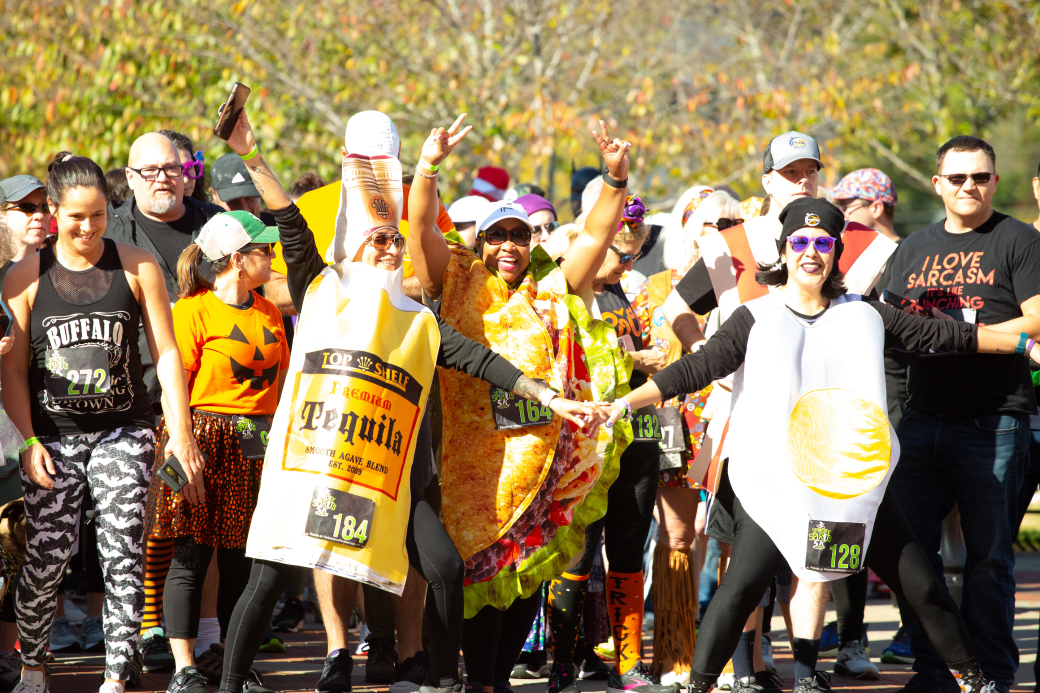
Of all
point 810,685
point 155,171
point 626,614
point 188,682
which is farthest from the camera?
point 155,171

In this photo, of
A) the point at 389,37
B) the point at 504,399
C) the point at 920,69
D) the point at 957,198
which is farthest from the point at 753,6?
the point at 504,399

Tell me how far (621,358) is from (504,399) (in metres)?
0.84

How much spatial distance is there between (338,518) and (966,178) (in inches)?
127

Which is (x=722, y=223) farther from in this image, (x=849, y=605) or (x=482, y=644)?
(x=482, y=644)

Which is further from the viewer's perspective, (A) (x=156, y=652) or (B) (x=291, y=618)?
(B) (x=291, y=618)

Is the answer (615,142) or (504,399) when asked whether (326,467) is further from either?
(615,142)

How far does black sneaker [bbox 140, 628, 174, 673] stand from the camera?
5.36m

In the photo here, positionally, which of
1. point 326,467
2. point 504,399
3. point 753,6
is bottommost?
point 326,467

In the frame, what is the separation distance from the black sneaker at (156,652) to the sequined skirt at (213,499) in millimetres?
863

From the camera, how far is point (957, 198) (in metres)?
5.09

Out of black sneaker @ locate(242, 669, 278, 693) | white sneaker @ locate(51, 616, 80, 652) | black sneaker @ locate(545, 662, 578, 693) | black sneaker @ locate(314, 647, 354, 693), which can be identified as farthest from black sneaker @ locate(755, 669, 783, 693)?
white sneaker @ locate(51, 616, 80, 652)

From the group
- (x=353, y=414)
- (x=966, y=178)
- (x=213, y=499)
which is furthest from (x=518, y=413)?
(x=966, y=178)

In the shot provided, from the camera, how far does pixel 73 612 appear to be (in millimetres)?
6391

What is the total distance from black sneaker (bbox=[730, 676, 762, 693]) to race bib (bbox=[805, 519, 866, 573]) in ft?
2.93
